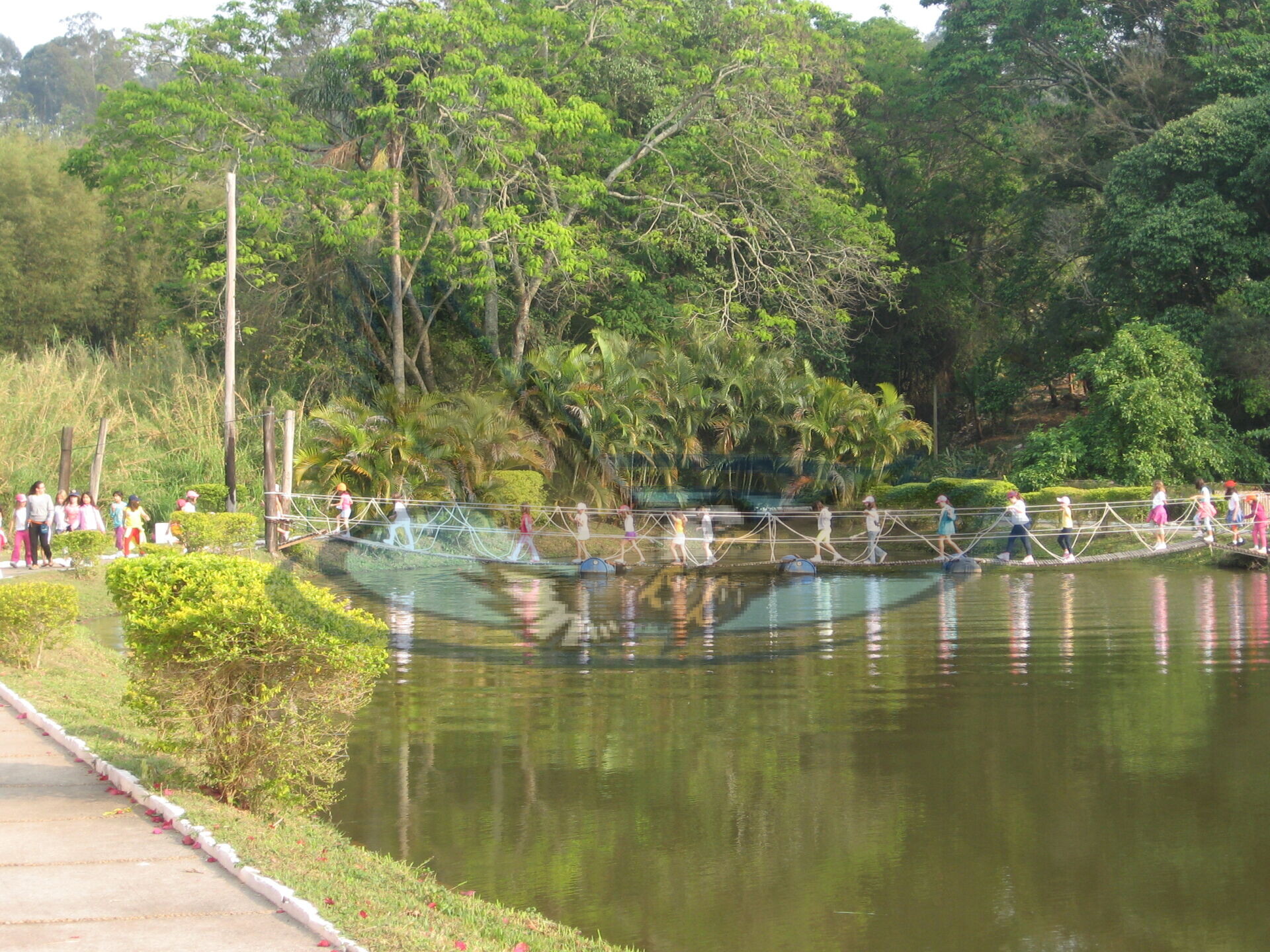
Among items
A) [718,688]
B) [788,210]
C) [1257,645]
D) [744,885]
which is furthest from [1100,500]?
[744,885]

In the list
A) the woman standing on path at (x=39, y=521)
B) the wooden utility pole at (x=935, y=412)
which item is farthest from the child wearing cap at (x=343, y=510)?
the wooden utility pole at (x=935, y=412)

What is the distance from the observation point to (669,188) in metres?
27.4

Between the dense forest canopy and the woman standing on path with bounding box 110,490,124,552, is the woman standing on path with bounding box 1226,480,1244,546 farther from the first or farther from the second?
the woman standing on path with bounding box 110,490,124,552

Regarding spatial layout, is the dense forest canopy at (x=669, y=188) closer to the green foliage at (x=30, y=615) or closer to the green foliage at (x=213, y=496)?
the green foliage at (x=213, y=496)

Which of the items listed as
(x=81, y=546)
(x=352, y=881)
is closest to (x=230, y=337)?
(x=81, y=546)

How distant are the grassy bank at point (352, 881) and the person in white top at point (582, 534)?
47.0 feet

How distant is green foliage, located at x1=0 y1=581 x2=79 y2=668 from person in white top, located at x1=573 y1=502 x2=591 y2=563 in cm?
1185

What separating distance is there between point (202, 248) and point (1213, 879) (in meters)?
23.4

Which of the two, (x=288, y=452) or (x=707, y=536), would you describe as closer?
(x=288, y=452)

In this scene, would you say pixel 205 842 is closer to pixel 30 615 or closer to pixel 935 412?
pixel 30 615

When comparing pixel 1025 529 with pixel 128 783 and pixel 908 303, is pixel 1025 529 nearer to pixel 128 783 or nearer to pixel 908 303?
pixel 908 303

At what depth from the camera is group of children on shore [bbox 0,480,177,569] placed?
19.0m

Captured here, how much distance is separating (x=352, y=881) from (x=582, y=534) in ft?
54.9

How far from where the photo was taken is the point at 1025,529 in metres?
20.9
